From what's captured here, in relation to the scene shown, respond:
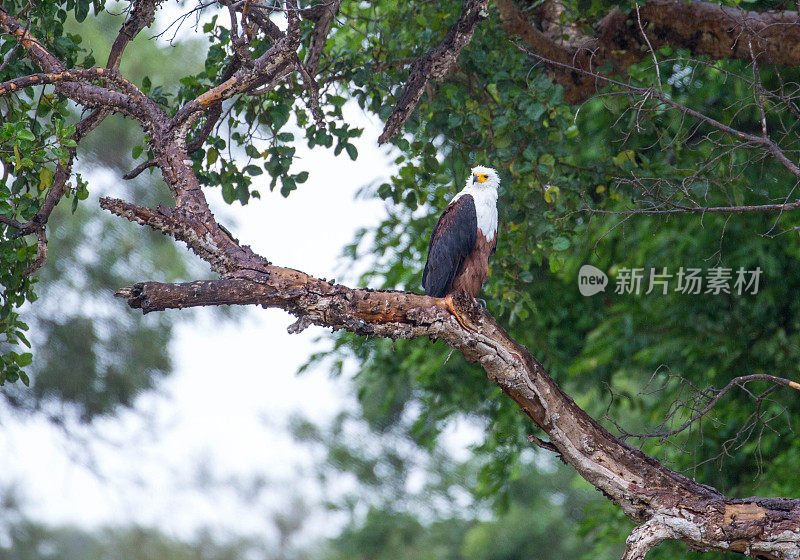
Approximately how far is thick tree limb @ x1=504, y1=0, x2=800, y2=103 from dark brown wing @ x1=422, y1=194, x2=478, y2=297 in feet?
3.19

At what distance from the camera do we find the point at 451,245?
14.3ft

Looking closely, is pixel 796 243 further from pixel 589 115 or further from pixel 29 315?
pixel 29 315

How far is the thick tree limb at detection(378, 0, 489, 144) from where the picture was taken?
12.6 ft

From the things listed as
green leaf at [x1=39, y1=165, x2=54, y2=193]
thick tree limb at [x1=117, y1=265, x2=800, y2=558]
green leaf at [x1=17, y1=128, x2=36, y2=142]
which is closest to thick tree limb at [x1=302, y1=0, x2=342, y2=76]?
green leaf at [x1=39, y1=165, x2=54, y2=193]

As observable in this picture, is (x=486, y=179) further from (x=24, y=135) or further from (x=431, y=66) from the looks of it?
(x=24, y=135)

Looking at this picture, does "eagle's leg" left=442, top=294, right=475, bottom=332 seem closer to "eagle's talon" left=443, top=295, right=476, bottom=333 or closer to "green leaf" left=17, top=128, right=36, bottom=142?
"eagle's talon" left=443, top=295, right=476, bottom=333

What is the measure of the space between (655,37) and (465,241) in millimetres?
1672

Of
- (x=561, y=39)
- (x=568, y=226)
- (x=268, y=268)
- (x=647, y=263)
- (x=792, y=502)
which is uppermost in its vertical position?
(x=268, y=268)

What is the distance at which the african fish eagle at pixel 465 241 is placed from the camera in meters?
4.37

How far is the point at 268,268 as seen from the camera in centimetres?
292

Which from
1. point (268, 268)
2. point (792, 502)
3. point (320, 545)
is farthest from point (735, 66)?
point (320, 545)

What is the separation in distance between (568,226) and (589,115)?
2.28 m

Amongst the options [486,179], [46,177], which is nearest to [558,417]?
[486,179]

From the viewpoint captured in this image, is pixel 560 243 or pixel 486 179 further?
pixel 486 179
